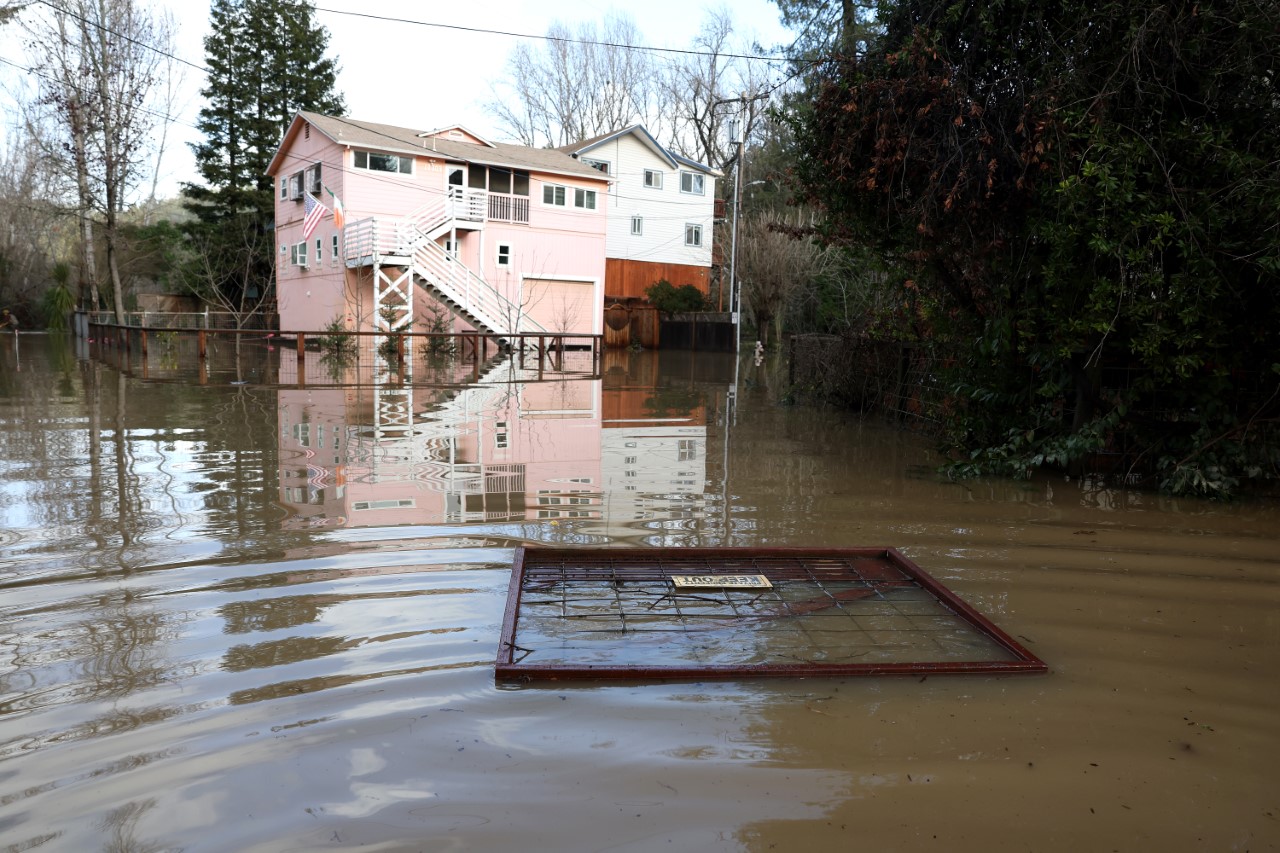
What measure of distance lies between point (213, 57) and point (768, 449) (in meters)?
41.1

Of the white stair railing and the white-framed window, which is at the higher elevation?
the white-framed window

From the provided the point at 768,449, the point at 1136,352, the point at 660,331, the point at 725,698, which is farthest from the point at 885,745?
the point at 660,331

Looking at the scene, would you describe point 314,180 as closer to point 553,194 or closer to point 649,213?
point 553,194

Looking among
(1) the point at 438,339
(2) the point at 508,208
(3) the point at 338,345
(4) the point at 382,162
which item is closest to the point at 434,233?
(4) the point at 382,162

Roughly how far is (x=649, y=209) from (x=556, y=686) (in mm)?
38751

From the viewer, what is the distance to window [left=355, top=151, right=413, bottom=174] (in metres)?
31.7

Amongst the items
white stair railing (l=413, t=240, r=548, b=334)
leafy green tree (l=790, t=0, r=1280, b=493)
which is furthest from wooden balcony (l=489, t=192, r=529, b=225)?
leafy green tree (l=790, t=0, r=1280, b=493)

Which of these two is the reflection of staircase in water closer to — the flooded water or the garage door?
the flooded water

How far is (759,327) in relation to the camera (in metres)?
38.6

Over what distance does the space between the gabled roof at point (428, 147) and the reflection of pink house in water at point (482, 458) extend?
17529 millimetres

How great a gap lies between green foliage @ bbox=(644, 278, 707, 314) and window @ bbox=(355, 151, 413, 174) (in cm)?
1149

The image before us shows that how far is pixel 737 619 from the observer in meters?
4.82

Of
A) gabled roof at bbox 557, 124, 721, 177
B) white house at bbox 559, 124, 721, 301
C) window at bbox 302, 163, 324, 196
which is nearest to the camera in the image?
window at bbox 302, 163, 324, 196

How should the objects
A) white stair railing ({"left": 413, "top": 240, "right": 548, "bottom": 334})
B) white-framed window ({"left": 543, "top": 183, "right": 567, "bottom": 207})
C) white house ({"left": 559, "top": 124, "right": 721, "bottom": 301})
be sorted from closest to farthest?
white stair railing ({"left": 413, "top": 240, "right": 548, "bottom": 334}) → white-framed window ({"left": 543, "top": 183, "right": 567, "bottom": 207}) → white house ({"left": 559, "top": 124, "right": 721, "bottom": 301})
